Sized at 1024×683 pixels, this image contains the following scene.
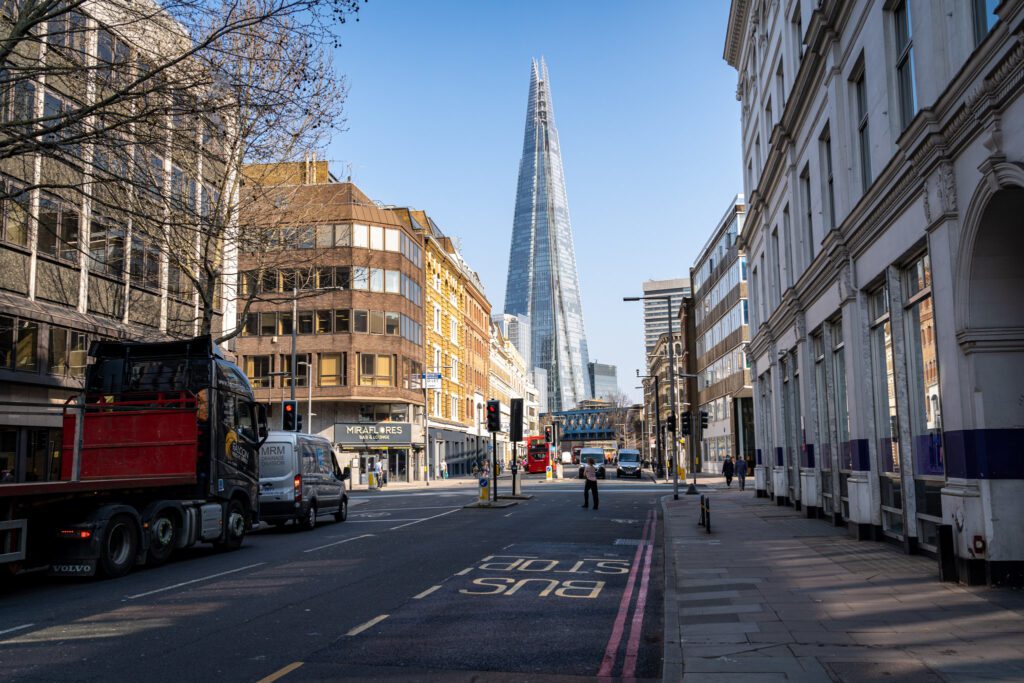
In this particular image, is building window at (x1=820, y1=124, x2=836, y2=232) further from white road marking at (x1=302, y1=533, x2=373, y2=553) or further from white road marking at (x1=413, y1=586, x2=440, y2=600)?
white road marking at (x1=413, y1=586, x2=440, y2=600)

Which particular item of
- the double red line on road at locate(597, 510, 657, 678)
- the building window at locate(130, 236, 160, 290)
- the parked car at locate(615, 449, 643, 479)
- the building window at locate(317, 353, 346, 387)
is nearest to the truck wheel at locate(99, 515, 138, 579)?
the double red line on road at locate(597, 510, 657, 678)

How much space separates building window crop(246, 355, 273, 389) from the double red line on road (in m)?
44.7

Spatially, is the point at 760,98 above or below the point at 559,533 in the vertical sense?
above

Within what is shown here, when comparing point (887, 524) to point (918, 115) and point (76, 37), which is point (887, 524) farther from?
point (76, 37)

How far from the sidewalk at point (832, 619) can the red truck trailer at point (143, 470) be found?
27.0 ft

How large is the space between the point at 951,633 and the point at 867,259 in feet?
31.3

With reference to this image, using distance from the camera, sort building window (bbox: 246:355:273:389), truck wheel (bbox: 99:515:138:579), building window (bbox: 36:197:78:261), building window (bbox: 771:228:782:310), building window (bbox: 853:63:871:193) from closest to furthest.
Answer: truck wheel (bbox: 99:515:138:579) → building window (bbox: 853:63:871:193) → building window (bbox: 36:197:78:261) → building window (bbox: 771:228:782:310) → building window (bbox: 246:355:273:389)

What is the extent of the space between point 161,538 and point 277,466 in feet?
22.5

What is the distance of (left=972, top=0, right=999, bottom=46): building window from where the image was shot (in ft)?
32.7

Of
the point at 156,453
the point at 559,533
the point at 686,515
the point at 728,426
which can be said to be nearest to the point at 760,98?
the point at 686,515

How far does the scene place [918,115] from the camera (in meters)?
11.3

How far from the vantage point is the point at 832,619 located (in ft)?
28.3

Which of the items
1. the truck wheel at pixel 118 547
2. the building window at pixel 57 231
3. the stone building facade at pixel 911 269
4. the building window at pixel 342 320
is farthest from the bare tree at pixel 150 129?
the building window at pixel 342 320

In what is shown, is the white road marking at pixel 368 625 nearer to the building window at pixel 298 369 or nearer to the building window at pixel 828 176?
the building window at pixel 828 176
